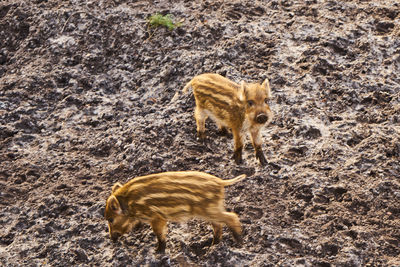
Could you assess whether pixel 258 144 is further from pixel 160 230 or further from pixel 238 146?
pixel 160 230

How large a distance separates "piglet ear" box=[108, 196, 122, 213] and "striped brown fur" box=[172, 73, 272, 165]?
131 centimetres

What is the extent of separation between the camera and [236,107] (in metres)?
5.06

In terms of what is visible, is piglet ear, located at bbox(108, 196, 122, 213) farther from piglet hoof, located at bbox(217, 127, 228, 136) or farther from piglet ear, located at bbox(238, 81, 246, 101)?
piglet hoof, located at bbox(217, 127, 228, 136)

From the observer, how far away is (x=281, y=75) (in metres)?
6.12

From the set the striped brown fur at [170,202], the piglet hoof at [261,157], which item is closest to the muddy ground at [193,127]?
the piglet hoof at [261,157]

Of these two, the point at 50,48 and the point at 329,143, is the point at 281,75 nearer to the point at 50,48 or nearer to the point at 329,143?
the point at 329,143

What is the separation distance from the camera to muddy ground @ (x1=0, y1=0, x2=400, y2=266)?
4508mm

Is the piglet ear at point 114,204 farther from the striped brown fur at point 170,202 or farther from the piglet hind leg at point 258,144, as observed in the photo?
the piglet hind leg at point 258,144

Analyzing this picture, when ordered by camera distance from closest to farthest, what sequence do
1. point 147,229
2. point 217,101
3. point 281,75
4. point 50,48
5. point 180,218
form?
point 180,218 → point 147,229 → point 217,101 → point 281,75 → point 50,48

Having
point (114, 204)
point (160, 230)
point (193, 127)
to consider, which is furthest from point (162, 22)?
point (160, 230)

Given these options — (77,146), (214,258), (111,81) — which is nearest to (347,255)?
(214,258)

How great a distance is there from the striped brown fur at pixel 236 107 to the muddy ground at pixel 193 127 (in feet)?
0.78

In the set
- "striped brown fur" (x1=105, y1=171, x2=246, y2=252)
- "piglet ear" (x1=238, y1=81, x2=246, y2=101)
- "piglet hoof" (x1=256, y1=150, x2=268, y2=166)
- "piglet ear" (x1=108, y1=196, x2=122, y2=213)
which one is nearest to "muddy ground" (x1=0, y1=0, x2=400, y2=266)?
"piglet hoof" (x1=256, y1=150, x2=268, y2=166)

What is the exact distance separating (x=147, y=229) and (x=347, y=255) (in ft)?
5.37
